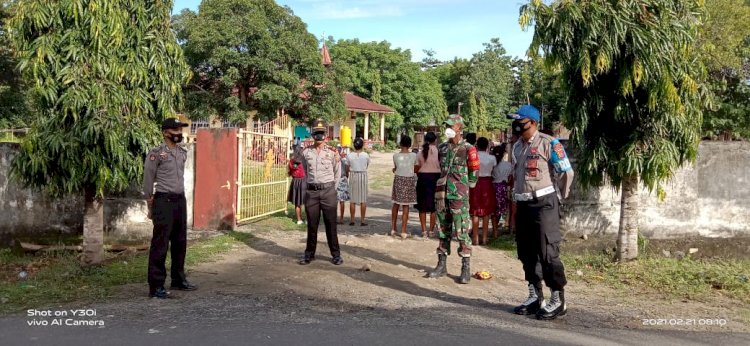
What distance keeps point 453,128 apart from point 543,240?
2.12 meters

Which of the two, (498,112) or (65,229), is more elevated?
(498,112)

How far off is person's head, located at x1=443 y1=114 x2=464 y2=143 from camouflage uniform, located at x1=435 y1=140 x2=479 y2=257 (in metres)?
0.08

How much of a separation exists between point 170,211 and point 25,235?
4.23 m

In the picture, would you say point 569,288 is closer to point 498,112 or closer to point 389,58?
point 389,58

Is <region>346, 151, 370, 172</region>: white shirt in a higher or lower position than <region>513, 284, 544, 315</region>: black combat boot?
higher

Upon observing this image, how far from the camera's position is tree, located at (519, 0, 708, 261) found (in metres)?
7.15

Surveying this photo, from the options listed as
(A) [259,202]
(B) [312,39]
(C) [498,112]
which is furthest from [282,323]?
(C) [498,112]

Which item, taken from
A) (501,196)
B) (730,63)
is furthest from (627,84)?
(730,63)

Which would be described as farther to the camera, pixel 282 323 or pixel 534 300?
pixel 534 300

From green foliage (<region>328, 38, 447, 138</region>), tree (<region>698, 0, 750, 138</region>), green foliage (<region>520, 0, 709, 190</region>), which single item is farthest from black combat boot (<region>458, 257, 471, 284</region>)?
green foliage (<region>328, 38, 447, 138</region>)

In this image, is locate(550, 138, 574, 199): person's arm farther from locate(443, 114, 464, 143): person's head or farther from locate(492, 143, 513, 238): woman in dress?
locate(492, 143, 513, 238): woman in dress

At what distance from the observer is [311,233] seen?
763cm

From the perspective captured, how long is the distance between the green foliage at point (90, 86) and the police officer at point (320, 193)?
1.96 metres

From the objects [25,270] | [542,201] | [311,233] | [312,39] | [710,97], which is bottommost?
[25,270]
